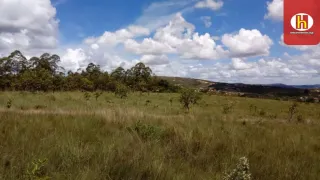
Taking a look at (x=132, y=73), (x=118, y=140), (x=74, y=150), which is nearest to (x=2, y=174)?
(x=74, y=150)

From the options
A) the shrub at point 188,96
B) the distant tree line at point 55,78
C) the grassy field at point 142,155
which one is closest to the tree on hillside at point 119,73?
the distant tree line at point 55,78

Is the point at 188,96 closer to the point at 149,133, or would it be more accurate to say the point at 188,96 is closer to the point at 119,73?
the point at 149,133

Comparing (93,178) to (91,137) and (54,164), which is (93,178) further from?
(91,137)

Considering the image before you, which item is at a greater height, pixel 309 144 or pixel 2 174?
pixel 2 174

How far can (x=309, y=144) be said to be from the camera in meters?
6.51

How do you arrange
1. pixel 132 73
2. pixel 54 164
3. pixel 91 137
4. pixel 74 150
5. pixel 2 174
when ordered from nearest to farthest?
pixel 2 174
pixel 54 164
pixel 74 150
pixel 91 137
pixel 132 73

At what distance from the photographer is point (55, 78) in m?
51.1

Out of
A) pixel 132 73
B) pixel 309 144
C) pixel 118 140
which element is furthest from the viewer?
pixel 132 73

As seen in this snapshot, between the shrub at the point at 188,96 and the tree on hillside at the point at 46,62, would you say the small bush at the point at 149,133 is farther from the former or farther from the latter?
the tree on hillside at the point at 46,62

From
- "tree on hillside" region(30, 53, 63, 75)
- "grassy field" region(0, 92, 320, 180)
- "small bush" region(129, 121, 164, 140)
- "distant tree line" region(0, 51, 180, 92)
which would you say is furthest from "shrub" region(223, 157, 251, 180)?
"tree on hillside" region(30, 53, 63, 75)

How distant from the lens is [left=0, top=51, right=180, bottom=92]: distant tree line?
154ft

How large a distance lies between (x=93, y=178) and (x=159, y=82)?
95.0m

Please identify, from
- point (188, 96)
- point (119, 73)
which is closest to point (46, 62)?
point (119, 73)

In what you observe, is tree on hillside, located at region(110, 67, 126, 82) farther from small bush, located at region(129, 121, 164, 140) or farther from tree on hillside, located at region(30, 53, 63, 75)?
small bush, located at region(129, 121, 164, 140)
